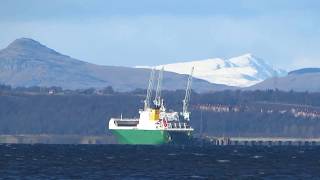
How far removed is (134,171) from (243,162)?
115 feet

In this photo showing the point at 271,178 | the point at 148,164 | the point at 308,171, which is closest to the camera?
the point at 271,178

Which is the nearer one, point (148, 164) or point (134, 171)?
point (134, 171)

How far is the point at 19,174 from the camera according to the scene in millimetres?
151250

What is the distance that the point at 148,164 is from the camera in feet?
614

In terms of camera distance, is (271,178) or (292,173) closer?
(271,178)

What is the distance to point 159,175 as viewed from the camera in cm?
15500

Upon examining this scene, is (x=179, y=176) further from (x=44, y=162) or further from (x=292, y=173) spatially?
(x=44, y=162)

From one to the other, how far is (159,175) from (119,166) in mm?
23394

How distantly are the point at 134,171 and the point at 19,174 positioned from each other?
18.7 m

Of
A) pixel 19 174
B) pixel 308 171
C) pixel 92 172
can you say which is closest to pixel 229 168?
pixel 308 171

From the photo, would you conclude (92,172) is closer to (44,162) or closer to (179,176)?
(179,176)

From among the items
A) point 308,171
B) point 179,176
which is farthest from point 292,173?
point 179,176

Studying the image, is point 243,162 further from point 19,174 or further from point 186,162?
point 19,174

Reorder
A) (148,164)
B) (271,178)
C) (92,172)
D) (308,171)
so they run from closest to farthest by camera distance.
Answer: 1. (271,178)
2. (92,172)
3. (308,171)
4. (148,164)
